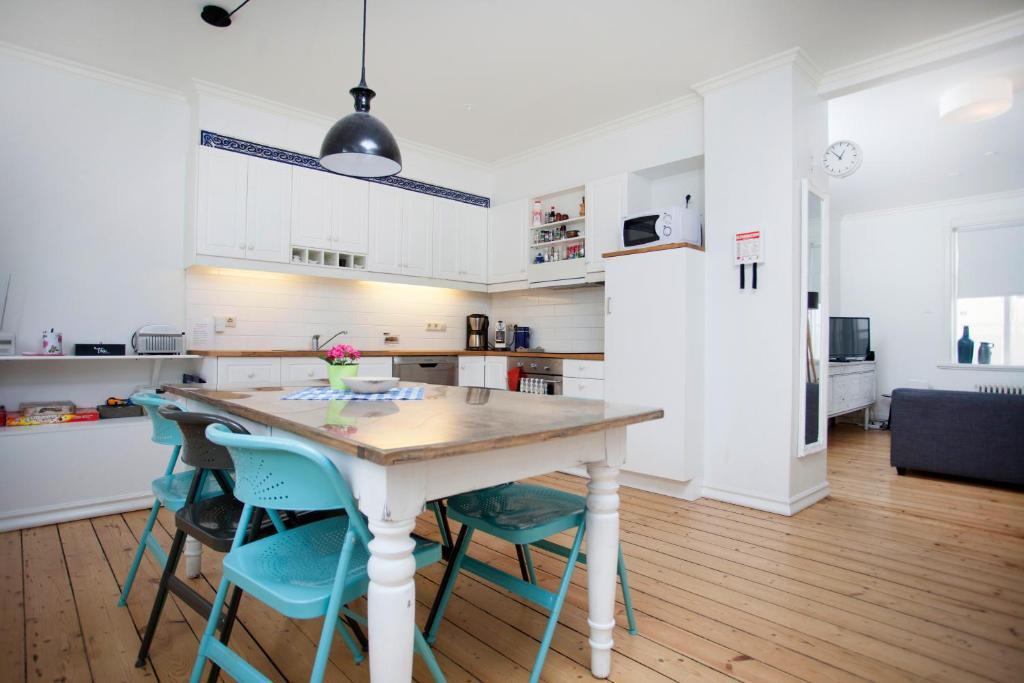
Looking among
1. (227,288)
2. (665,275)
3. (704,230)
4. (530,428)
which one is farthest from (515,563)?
(227,288)

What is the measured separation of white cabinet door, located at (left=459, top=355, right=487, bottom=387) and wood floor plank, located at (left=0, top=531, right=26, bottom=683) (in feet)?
10.2

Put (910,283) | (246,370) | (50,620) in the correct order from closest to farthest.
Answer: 1. (50,620)
2. (246,370)
3. (910,283)

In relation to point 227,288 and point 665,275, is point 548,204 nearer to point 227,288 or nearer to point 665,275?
point 665,275

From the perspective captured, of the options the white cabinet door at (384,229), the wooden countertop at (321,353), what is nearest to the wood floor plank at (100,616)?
the wooden countertop at (321,353)

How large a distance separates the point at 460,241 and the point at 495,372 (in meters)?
1.36

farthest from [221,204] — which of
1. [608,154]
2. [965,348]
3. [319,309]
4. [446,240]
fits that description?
[965,348]

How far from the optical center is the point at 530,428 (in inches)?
55.9

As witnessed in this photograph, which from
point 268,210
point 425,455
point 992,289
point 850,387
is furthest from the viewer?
point 992,289

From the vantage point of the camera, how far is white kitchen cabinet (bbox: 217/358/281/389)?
12.1 ft

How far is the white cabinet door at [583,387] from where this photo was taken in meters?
4.23

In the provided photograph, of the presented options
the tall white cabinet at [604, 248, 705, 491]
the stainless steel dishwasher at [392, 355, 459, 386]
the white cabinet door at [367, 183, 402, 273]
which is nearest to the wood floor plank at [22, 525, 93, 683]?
the stainless steel dishwasher at [392, 355, 459, 386]

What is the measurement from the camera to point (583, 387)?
14.2ft

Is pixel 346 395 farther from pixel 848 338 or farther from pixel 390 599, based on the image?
pixel 848 338

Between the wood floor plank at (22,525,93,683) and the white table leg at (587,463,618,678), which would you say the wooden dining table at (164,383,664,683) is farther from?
the wood floor plank at (22,525,93,683)
